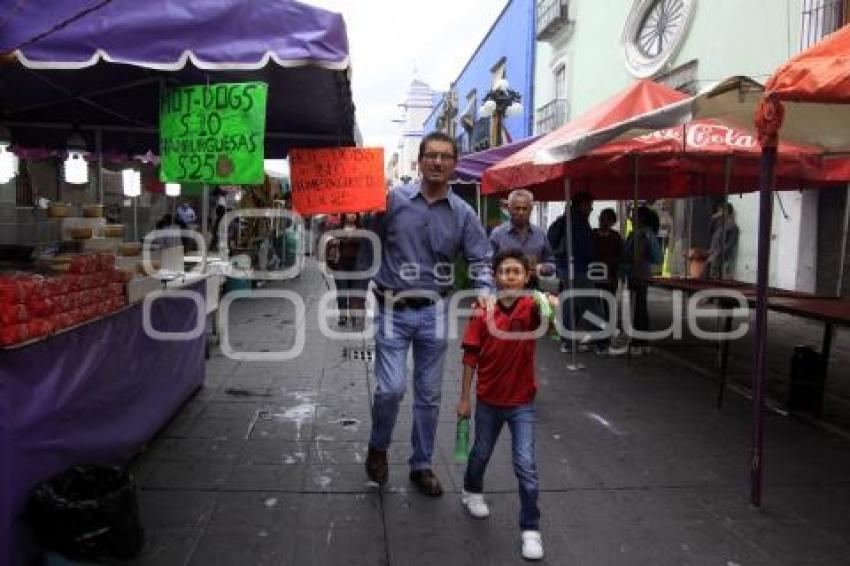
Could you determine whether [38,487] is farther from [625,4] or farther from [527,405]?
[625,4]

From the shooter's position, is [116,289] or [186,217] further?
[186,217]

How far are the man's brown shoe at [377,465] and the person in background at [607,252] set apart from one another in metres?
5.52

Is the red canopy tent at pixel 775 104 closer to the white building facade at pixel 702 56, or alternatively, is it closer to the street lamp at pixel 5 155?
the street lamp at pixel 5 155

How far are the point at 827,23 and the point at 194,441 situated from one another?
11.3 meters

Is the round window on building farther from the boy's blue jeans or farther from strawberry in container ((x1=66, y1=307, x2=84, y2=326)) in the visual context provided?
strawberry in container ((x1=66, y1=307, x2=84, y2=326))

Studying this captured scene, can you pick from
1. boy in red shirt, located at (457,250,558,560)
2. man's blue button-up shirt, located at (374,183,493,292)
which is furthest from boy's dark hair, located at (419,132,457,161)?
boy in red shirt, located at (457,250,558,560)

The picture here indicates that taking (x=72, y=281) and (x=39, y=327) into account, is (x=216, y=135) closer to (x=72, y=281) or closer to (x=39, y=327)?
(x=72, y=281)

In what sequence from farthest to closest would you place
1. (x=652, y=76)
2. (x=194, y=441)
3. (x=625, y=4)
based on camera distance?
(x=625, y=4) < (x=652, y=76) < (x=194, y=441)

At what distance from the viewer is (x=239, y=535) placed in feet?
12.4

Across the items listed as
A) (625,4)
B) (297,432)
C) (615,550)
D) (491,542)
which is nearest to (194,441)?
(297,432)

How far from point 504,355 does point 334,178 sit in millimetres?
2144

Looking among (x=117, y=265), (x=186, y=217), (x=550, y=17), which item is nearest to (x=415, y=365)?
(x=117, y=265)

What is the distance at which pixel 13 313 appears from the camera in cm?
315

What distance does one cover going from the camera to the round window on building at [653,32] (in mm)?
16406
